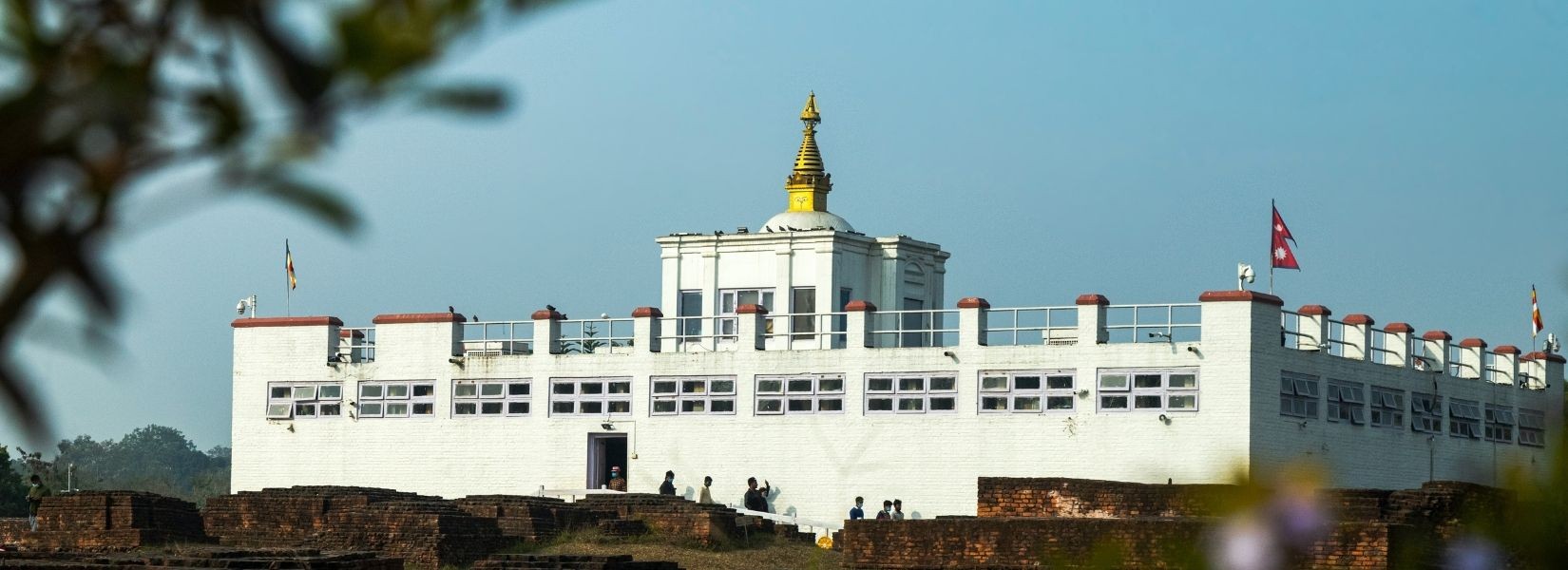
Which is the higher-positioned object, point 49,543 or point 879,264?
point 879,264

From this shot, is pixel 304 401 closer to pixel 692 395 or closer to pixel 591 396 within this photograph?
pixel 591 396

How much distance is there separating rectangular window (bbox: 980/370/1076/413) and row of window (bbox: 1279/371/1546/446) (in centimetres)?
374

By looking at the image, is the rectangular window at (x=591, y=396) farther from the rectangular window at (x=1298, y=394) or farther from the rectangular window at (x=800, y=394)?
the rectangular window at (x=1298, y=394)

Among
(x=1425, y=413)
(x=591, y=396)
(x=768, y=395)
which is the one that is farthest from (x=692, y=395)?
(x=1425, y=413)

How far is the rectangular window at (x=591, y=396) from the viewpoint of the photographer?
43062mm

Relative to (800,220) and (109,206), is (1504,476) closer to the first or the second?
(109,206)

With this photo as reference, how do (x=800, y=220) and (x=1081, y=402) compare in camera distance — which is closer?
(x=1081, y=402)

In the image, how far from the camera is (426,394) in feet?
145

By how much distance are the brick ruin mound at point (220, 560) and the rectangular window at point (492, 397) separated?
18.9 meters

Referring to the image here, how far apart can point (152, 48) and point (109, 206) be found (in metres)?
0.18

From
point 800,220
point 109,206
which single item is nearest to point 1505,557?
point 109,206

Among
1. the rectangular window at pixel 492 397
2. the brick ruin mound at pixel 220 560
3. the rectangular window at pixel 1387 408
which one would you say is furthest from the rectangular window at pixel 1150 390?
the brick ruin mound at pixel 220 560

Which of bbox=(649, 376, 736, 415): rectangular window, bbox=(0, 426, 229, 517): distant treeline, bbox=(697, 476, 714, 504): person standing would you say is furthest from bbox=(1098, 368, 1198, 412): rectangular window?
bbox=(0, 426, 229, 517): distant treeline

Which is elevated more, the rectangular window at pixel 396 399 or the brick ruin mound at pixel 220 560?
the rectangular window at pixel 396 399
